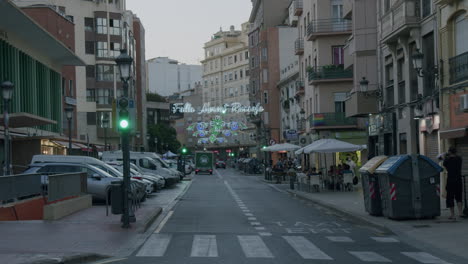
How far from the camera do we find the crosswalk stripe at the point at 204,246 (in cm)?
1240

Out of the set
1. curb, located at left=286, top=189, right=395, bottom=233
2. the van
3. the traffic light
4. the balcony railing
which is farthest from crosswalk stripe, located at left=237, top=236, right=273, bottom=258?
the van

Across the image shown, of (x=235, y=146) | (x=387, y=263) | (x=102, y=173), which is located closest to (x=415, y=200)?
(x=387, y=263)

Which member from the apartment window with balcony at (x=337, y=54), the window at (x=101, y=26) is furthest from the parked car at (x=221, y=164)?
the apartment window with balcony at (x=337, y=54)

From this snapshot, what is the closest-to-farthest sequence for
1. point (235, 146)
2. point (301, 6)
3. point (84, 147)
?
point (84, 147) → point (301, 6) → point (235, 146)

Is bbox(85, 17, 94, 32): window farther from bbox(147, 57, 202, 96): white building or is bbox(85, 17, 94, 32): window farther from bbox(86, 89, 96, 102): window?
bbox(147, 57, 202, 96): white building

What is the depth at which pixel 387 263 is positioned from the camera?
37.8ft

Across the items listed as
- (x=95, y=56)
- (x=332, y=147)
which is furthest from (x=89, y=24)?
(x=332, y=147)

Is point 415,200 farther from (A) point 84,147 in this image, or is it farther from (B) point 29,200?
(A) point 84,147

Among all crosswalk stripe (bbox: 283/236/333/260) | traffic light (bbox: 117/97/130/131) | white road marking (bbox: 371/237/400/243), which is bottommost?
white road marking (bbox: 371/237/400/243)

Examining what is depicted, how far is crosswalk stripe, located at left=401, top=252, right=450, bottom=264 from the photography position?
11.8 m

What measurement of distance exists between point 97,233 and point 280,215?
24.8 feet

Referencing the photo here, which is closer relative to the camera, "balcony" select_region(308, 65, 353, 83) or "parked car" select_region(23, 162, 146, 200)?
"parked car" select_region(23, 162, 146, 200)

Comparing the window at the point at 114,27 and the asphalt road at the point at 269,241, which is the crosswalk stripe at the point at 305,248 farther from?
the window at the point at 114,27

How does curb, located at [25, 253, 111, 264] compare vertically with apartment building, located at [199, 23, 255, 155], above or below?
below
